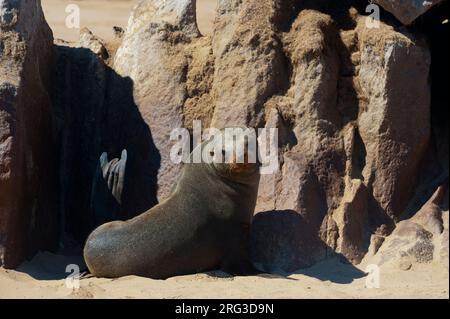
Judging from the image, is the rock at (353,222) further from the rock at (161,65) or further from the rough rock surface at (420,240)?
the rock at (161,65)

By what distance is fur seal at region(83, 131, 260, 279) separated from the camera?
735 centimetres

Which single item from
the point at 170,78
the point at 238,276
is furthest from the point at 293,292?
the point at 170,78

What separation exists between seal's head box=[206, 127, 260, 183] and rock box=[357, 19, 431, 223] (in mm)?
992

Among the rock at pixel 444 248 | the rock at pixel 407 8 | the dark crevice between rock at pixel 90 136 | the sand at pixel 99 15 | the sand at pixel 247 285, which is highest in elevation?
the rock at pixel 407 8

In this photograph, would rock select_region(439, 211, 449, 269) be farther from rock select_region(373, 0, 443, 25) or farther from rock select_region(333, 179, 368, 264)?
rock select_region(373, 0, 443, 25)

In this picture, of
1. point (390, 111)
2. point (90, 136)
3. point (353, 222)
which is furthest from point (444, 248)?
point (90, 136)

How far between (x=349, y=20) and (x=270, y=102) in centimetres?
93

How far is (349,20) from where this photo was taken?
8359 mm

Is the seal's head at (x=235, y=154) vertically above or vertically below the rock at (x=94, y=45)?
below

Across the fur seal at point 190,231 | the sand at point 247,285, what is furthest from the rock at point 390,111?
the fur seal at point 190,231

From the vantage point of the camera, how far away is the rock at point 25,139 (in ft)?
24.3

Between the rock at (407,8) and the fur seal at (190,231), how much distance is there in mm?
1535

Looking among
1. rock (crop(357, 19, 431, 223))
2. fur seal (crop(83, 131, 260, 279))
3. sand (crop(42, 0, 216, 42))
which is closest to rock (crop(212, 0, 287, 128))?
fur seal (crop(83, 131, 260, 279))

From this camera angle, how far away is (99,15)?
14.7m
